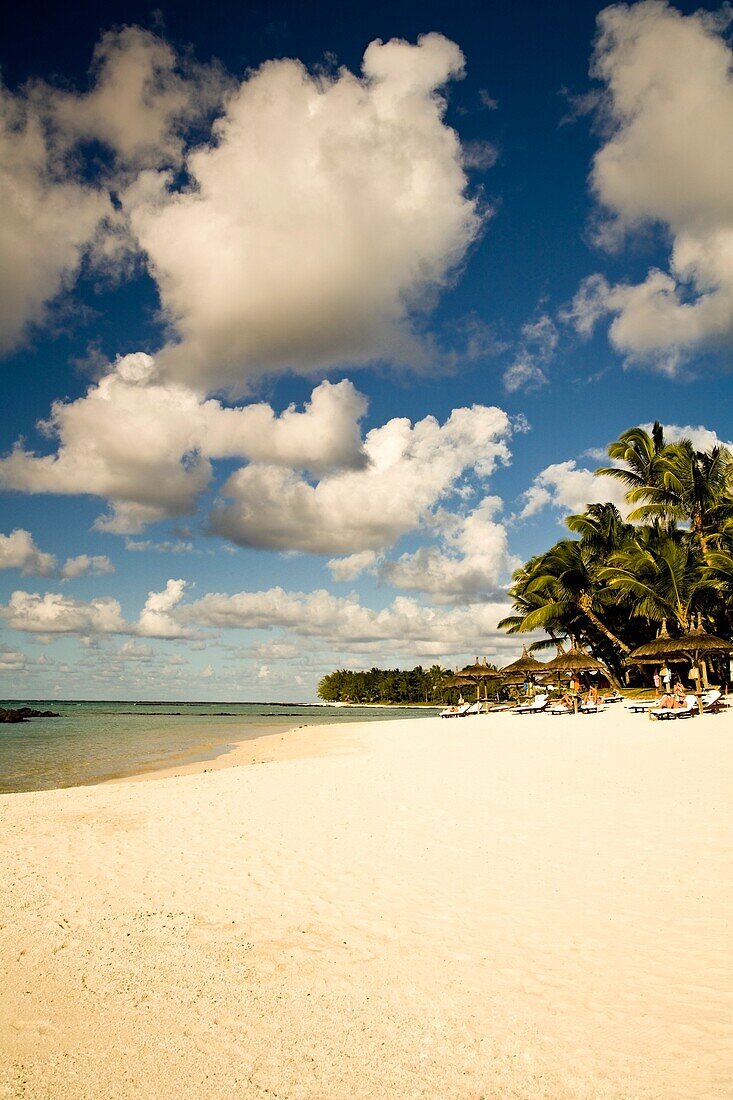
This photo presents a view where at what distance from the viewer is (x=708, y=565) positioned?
2798cm

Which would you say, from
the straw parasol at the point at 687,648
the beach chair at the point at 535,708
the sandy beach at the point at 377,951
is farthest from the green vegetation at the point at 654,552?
the sandy beach at the point at 377,951

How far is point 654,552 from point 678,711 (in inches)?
536

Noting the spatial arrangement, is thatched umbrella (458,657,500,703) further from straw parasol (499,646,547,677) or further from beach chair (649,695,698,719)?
beach chair (649,695,698,719)

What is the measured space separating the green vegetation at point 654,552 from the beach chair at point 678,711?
29.1 feet

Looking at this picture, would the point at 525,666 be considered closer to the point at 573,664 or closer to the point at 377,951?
the point at 573,664

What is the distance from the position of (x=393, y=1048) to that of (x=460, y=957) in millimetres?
1212

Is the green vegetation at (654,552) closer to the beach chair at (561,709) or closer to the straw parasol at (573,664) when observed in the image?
the straw parasol at (573,664)

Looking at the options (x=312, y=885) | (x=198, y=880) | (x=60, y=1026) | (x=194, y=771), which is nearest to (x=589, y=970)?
(x=312, y=885)

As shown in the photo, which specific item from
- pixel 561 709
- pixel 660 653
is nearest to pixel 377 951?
pixel 660 653

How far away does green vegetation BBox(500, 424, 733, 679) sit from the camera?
30.8m

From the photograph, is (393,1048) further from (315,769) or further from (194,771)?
(194,771)

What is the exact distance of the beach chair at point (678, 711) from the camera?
20.4 meters

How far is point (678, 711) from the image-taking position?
803 inches

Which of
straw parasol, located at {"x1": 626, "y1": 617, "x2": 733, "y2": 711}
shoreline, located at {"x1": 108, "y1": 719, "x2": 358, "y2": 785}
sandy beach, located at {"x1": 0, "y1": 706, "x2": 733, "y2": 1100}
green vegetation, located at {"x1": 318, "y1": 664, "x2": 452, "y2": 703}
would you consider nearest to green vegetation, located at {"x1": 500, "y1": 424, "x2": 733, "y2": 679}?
straw parasol, located at {"x1": 626, "y1": 617, "x2": 733, "y2": 711}
